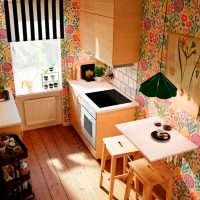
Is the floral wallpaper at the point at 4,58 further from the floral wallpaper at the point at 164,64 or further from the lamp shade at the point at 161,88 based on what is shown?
the lamp shade at the point at 161,88

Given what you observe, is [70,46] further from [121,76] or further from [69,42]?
[121,76]

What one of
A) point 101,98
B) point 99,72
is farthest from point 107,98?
point 99,72

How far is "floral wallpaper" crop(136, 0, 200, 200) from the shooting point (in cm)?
277

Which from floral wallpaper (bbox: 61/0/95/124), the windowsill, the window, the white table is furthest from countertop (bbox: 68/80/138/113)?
the white table

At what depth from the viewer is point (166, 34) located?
Result: 3090mm

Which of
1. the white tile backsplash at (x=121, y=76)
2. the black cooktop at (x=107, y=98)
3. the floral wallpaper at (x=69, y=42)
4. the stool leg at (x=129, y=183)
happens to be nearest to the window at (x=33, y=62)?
the floral wallpaper at (x=69, y=42)

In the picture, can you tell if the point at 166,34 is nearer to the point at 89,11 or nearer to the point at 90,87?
the point at 89,11

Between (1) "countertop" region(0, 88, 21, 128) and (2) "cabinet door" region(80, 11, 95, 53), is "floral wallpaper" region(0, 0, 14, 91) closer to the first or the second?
(1) "countertop" region(0, 88, 21, 128)

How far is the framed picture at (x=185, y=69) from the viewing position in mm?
2688

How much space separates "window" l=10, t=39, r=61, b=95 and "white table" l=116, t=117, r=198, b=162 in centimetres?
207

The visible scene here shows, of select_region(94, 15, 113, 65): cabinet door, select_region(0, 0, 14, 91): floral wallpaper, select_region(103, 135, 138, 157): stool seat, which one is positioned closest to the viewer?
select_region(103, 135, 138, 157): stool seat

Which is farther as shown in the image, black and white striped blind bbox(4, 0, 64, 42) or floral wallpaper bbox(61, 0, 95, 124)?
floral wallpaper bbox(61, 0, 95, 124)

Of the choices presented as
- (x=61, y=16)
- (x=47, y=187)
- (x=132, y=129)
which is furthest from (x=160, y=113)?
(x=61, y=16)

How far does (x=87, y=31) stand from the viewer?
163 inches
